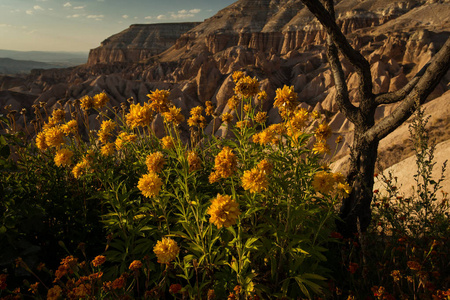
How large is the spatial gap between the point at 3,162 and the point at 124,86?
49.5 m

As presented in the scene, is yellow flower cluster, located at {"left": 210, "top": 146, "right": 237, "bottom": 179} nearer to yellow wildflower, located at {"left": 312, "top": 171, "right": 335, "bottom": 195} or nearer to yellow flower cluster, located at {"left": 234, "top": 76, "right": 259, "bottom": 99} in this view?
yellow wildflower, located at {"left": 312, "top": 171, "right": 335, "bottom": 195}

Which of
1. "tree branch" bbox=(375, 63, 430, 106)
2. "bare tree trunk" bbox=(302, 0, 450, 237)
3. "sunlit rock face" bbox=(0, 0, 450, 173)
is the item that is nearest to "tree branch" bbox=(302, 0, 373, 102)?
"bare tree trunk" bbox=(302, 0, 450, 237)

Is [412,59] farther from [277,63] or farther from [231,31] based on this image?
[231,31]

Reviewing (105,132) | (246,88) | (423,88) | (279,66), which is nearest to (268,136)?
(246,88)

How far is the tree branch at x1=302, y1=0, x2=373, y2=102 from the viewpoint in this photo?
11.1 feet

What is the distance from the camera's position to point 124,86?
4784cm

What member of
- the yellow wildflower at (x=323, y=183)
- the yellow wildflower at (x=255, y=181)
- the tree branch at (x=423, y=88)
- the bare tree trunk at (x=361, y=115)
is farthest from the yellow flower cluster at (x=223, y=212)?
the tree branch at (x=423, y=88)

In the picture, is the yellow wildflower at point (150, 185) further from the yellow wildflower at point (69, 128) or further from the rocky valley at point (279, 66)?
the rocky valley at point (279, 66)

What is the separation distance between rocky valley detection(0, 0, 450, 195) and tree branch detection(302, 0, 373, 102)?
1651 mm

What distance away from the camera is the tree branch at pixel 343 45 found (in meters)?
3.38

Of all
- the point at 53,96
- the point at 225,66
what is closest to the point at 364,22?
the point at 225,66

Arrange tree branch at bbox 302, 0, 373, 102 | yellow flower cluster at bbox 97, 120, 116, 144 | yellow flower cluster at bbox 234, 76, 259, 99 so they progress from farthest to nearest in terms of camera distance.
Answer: yellow flower cluster at bbox 97, 120, 116, 144 → tree branch at bbox 302, 0, 373, 102 → yellow flower cluster at bbox 234, 76, 259, 99

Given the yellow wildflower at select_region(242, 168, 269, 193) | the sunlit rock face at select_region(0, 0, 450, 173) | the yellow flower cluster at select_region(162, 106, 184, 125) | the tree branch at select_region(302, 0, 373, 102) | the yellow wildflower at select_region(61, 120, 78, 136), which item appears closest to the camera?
the yellow wildflower at select_region(242, 168, 269, 193)

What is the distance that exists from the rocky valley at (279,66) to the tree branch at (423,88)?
5.16 ft
